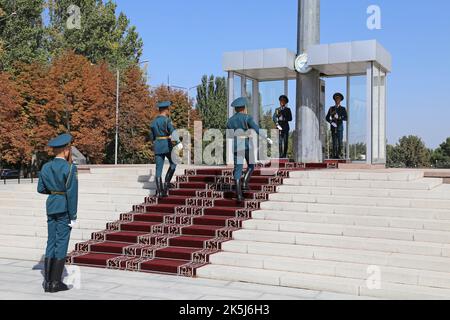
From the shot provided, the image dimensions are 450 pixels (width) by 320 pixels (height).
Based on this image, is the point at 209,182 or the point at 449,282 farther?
the point at 209,182

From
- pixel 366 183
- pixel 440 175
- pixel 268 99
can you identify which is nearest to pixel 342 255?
pixel 366 183

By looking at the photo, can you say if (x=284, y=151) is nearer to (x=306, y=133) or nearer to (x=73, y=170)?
(x=306, y=133)

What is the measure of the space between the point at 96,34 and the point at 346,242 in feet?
153

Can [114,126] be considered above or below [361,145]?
above

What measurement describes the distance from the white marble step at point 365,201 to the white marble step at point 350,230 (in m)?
0.84

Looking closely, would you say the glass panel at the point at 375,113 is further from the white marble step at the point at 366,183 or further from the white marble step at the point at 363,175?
the white marble step at the point at 366,183

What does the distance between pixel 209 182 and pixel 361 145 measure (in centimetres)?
511

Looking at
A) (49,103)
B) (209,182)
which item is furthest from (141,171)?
(49,103)

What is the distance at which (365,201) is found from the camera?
8492 mm

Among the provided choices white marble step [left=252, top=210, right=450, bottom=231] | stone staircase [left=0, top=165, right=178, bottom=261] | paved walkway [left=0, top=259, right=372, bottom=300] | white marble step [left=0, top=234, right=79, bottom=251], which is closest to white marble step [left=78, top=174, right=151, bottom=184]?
stone staircase [left=0, top=165, right=178, bottom=261]

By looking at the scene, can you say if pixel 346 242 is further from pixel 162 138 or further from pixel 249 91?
pixel 249 91

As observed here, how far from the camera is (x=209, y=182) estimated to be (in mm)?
10750

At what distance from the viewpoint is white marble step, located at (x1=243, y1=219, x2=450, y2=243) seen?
7062 mm

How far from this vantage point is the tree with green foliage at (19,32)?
136 feet
